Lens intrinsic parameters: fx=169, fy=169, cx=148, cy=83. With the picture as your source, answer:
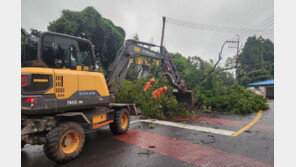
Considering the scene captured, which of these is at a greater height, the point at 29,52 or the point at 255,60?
the point at 255,60

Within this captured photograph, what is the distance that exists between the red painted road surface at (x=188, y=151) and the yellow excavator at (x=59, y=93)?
4.43ft

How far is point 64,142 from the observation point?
3824mm

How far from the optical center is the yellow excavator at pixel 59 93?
11.6 ft

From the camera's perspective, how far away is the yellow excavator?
3.53 meters

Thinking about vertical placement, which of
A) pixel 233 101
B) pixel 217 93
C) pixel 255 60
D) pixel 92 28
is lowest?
pixel 233 101

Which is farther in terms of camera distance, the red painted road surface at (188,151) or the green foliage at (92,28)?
the green foliage at (92,28)

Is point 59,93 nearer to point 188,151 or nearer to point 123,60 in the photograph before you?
point 123,60

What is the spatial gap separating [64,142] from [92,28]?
16.6 meters

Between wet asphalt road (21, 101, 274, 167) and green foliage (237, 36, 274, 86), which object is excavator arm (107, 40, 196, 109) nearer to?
wet asphalt road (21, 101, 274, 167)

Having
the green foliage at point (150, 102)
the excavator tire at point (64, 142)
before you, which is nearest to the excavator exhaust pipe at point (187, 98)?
the green foliage at point (150, 102)

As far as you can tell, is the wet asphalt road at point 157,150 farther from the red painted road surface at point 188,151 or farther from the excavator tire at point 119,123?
the excavator tire at point 119,123

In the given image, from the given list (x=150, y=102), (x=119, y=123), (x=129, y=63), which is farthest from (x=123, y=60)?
(x=150, y=102)

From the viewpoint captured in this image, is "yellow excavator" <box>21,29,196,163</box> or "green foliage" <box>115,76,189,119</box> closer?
"yellow excavator" <box>21,29,196,163</box>

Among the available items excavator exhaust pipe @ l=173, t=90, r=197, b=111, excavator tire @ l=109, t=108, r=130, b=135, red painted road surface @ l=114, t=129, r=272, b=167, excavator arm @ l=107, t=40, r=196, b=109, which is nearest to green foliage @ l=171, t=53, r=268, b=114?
excavator exhaust pipe @ l=173, t=90, r=197, b=111
